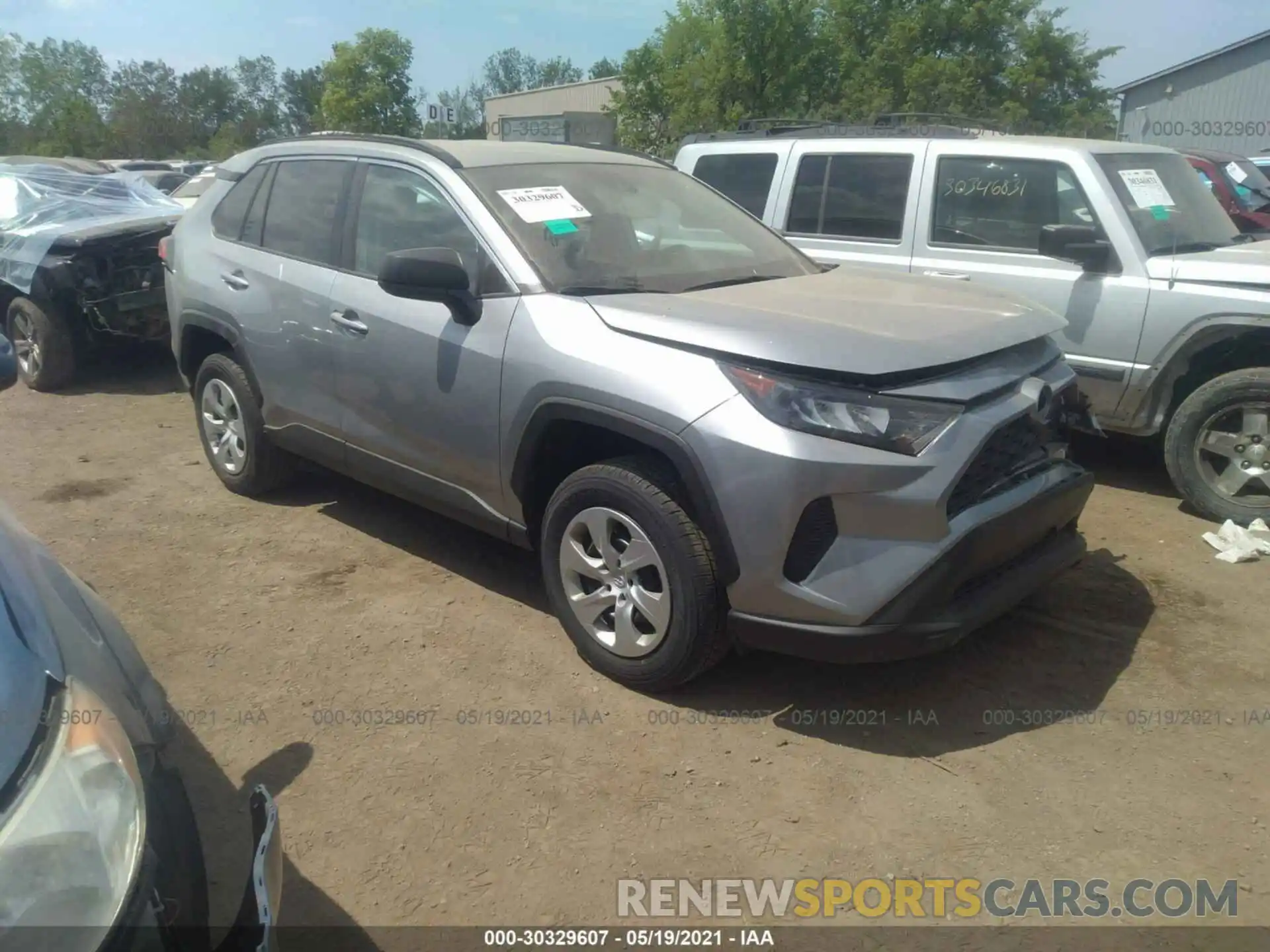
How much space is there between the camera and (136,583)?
445 centimetres

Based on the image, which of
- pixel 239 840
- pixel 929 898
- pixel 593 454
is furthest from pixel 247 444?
pixel 929 898

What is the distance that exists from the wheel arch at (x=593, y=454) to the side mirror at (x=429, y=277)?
54cm

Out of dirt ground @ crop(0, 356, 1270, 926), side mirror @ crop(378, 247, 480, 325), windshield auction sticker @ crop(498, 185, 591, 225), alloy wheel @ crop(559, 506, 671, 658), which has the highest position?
windshield auction sticker @ crop(498, 185, 591, 225)

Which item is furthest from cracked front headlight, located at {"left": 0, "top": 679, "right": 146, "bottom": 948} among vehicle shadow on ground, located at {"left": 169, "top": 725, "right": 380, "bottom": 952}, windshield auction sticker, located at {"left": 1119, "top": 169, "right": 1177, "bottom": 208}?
windshield auction sticker, located at {"left": 1119, "top": 169, "right": 1177, "bottom": 208}

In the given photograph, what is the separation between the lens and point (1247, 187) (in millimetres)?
10281

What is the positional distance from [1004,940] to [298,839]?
6.21 ft

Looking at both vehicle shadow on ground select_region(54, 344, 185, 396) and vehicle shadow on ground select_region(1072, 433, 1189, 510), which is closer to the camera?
vehicle shadow on ground select_region(1072, 433, 1189, 510)

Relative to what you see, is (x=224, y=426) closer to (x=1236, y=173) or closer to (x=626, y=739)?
(x=626, y=739)

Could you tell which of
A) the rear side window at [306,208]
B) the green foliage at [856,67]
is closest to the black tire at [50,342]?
the rear side window at [306,208]

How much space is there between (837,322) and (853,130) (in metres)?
3.64

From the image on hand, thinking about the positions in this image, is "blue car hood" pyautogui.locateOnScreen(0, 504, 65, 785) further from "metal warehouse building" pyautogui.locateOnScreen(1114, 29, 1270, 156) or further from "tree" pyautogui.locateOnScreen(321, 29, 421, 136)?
"tree" pyautogui.locateOnScreen(321, 29, 421, 136)

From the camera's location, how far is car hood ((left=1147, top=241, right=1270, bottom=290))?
480 centimetres

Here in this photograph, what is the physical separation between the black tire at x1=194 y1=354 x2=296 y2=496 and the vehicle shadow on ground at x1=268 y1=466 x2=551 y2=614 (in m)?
0.17

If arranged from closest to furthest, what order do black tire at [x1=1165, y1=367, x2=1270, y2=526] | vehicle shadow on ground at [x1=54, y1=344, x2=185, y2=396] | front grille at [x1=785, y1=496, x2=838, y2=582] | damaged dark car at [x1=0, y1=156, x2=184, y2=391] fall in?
front grille at [x1=785, y1=496, x2=838, y2=582] < black tire at [x1=1165, y1=367, x2=1270, y2=526] < damaged dark car at [x1=0, y1=156, x2=184, y2=391] < vehicle shadow on ground at [x1=54, y1=344, x2=185, y2=396]
